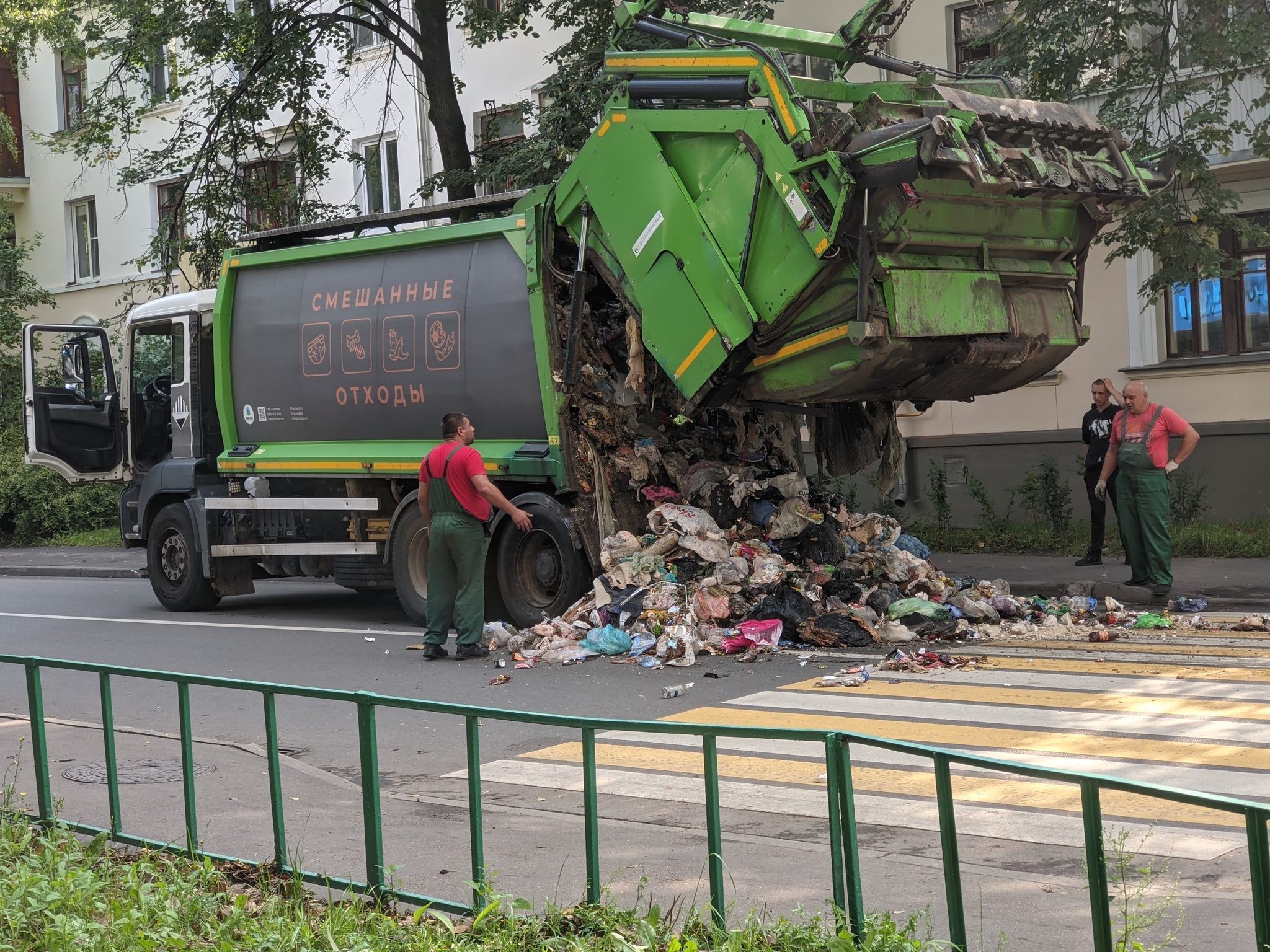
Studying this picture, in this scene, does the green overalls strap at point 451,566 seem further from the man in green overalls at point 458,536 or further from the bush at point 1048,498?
the bush at point 1048,498

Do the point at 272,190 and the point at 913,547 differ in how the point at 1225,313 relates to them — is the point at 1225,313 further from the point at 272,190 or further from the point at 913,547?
the point at 272,190

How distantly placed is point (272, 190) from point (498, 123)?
140 inches

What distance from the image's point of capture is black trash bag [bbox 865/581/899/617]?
10008 millimetres

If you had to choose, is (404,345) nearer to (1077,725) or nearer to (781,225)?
(781,225)

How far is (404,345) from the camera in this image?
11500 mm

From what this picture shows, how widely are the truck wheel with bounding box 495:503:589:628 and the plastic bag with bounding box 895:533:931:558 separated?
2.67m

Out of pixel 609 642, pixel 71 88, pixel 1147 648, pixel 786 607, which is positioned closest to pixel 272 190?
pixel 609 642

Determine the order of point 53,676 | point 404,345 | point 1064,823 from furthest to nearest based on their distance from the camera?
point 404,345 → point 53,676 → point 1064,823

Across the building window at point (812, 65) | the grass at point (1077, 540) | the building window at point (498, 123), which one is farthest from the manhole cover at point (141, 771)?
the building window at point (498, 123)

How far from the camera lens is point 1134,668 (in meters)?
8.17

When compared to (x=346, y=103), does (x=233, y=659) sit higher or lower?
lower

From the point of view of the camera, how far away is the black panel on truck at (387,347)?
10828 millimetres

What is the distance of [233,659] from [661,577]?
3210 millimetres

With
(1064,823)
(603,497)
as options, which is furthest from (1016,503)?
(1064,823)
